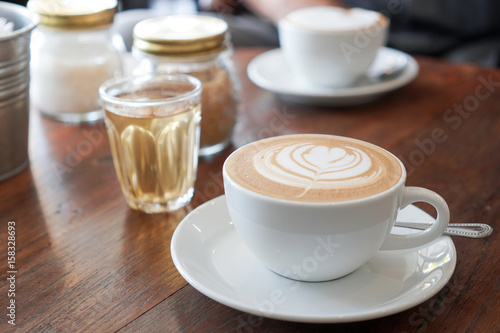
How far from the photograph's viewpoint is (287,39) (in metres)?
1.04

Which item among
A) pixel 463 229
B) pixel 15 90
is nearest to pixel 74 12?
pixel 15 90

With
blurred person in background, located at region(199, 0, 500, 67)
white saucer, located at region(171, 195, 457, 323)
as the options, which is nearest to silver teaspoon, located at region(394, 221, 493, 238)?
white saucer, located at region(171, 195, 457, 323)

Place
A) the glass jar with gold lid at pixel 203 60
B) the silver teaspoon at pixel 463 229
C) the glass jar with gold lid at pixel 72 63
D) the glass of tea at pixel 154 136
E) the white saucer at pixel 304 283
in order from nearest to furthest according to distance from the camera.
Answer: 1. the white saucer at pixel 304 283
2. the silver teaspoon at pixel 463 229
3. the glass of tea at pixel 154 136
4. the glass jar with gold lid at pixel 203 60
5. the glass jar with gold lid at pixel 72 63

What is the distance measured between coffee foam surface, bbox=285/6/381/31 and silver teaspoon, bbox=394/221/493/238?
1.63ft

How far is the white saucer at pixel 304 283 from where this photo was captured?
1.54ft

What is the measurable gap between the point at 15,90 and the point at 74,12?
0.21 metres

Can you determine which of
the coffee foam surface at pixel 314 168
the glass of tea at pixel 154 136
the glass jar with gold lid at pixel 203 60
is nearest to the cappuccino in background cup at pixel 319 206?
the coffee foam surface at pixel 314 168

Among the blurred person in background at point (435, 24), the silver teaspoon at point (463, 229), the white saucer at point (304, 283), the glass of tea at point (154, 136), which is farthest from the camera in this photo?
the blurred person in background at point (435, 24)

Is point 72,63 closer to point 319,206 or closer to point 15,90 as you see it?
point 15,90

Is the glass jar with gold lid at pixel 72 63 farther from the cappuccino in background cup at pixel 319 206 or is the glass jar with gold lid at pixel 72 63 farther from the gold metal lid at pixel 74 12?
the cappuccino in background cup at pixel 319 206

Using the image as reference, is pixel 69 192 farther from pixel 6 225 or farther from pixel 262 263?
pixel 262 263

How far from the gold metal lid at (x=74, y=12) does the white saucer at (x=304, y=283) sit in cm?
44

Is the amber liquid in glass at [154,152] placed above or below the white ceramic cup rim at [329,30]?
below

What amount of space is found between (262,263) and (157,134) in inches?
9.0
